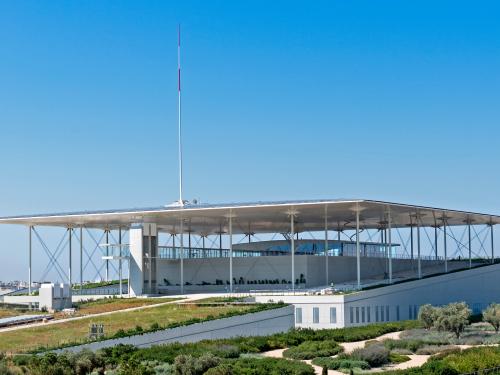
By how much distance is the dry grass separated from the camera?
44.9m

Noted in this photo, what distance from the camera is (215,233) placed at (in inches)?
4141

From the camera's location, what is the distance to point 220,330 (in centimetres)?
5159

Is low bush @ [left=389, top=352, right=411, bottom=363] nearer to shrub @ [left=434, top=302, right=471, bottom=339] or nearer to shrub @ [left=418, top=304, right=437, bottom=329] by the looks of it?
shrub @ [left=434, top=302, right=471, bottom=339]

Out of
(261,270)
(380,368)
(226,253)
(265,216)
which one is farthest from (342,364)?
(226,253)

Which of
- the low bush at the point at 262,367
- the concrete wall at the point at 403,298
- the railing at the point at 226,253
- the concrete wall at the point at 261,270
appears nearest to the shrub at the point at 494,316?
the concrete wall at the point at 403,298

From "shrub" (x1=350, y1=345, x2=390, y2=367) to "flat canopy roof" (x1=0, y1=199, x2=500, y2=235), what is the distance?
23.4 metres

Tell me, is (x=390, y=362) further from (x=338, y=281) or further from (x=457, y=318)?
(x=338, y=281)

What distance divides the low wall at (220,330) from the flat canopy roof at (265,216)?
10.4 m

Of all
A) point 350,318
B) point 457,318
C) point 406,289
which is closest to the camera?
point 457,318

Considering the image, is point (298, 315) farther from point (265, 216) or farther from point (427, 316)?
point (265, 216)

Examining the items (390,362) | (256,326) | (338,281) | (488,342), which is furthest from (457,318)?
(338,281)

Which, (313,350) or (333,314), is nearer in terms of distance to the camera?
(313,350)

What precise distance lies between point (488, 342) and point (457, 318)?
9.17 ft

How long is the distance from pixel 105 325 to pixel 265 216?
28735mm
